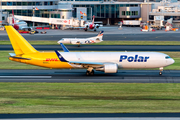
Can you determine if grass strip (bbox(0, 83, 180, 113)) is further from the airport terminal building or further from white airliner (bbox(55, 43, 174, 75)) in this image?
the airport terminal building

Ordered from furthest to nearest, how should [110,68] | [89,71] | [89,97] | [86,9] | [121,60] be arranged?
[86,9] < [89,71] < [121,60] < [110,68] < [89,97]

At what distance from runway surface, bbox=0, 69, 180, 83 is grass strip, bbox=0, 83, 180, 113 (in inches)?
105

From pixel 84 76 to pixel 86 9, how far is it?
11663 centimetres

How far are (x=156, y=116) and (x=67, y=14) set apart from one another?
132m

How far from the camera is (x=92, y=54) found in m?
44.4

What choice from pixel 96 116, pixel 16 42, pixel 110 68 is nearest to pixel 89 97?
pixel 96 116

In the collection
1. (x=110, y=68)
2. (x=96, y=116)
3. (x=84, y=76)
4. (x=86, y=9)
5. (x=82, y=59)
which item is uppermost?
(x=86, y=9)

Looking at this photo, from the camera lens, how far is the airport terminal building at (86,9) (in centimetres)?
14912

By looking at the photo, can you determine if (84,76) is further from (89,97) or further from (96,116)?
(96,116)

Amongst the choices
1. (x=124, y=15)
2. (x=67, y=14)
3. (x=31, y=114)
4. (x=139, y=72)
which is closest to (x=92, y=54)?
(x=139, y=72)

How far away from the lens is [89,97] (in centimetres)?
3216

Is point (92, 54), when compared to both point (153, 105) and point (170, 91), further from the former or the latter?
point (153, 105)

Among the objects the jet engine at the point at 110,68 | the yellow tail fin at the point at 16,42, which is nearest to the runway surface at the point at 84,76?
the jet engine at the point at 110,68

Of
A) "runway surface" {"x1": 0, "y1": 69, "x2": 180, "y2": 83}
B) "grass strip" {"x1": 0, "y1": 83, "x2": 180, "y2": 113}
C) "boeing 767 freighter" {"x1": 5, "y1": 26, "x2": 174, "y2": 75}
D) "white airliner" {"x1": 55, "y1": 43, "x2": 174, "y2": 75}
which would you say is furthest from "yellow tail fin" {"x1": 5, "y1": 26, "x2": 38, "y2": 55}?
"grass strip" {"x1": 0, "y1": 83, "x2": 180, "y2": 113}
